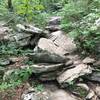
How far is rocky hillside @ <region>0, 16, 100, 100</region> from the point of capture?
7.00 meters

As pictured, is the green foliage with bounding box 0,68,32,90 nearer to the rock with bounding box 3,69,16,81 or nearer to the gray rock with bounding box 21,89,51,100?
the rock with bounding box 3,69,16,81

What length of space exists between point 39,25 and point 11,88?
514 centimetres

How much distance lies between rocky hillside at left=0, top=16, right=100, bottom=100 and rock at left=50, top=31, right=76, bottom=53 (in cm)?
4

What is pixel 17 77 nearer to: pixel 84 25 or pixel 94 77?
pixel 94 77

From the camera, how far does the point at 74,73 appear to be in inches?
292

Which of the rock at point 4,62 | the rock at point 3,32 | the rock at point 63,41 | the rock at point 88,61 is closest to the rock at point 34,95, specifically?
the rock at point 4,62

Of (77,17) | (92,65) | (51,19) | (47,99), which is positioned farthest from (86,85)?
(51,19)

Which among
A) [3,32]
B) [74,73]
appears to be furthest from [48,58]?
[3,32]

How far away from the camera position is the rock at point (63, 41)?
9.20 meters

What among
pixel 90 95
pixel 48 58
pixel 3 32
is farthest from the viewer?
pixel 3 32

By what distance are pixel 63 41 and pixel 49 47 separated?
1.16 m

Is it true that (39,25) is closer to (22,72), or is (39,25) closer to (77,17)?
(77,17)

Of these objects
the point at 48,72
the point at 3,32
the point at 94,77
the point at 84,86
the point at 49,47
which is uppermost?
the point at 3,32

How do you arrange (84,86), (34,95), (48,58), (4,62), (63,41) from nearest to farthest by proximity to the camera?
(34,95)
(84,86)
(48,58)
(4,62)
(63,41)
